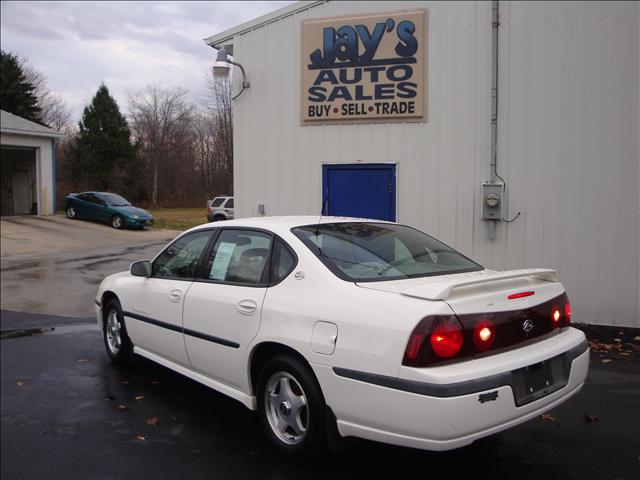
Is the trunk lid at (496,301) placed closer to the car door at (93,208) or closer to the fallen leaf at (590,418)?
the fallen leaf at (590,418)

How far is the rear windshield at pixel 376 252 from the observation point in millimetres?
3684

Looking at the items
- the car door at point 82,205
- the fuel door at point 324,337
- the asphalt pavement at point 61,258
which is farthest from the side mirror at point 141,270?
the car door at point 82,205

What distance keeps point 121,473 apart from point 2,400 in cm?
195

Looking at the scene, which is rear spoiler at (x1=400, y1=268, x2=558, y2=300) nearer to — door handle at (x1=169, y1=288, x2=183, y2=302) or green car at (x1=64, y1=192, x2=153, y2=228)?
door handle at (x1=169, y1=288, x2=183, y2=302)

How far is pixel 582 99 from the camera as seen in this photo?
7508 millimetres

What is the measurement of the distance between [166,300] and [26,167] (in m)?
25.7

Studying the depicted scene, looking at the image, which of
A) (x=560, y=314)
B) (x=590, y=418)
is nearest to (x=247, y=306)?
(x=560, y=314)

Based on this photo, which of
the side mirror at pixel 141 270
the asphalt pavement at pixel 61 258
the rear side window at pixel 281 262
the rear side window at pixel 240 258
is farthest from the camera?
the asphalt pavement at pixel 61 258

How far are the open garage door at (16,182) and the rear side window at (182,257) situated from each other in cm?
2431

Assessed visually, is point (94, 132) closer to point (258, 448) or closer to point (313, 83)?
point (313, 83)

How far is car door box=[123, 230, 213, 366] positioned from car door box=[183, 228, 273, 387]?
15 centimetres

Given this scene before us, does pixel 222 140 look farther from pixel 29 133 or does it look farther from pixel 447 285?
pixel 447 285

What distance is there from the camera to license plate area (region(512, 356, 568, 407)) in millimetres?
3139

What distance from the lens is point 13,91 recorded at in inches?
1502
